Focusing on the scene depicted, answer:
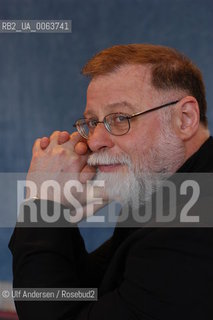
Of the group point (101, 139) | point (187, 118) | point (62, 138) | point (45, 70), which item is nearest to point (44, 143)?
point (62, 138)

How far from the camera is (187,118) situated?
3.17 feet

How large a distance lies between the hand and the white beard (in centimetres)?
7

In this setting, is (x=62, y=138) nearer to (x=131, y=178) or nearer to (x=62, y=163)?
(x=62, y=163)

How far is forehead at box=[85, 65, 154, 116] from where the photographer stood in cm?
96

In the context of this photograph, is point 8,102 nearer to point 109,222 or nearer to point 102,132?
point 109,222

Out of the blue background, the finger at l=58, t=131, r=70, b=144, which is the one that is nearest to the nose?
the finger at l=58, t=131, r=70, b=144

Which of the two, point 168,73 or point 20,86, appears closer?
point 168,73

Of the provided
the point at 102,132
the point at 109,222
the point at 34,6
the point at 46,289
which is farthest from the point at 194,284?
the point at 34,6

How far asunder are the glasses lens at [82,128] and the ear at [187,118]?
0.75ft

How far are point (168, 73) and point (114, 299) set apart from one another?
1.58 feet

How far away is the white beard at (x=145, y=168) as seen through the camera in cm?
97

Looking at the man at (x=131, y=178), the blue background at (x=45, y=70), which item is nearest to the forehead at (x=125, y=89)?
the man at (x=131, y=178)

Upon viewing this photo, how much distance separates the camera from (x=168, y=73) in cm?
97

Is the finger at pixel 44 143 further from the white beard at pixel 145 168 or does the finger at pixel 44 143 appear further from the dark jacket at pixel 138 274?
the dark jacket at pixel 138 274
